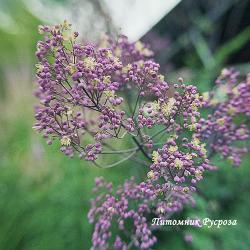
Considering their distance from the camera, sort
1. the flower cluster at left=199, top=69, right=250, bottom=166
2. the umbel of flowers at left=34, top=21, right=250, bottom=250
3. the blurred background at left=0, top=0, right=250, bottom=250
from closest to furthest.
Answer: the umbel of flowers at left=34, top=21, right=250, bottom=250 → the flower cluster at left=199, top=69, right=250, bottom=166 → the blurred background at left=0, top=0, right=250, bottom=250

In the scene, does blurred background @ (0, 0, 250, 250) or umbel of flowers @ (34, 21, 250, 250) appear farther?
blurred background @ (0, 0, 250, 250)

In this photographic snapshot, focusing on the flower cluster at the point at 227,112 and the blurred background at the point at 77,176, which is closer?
the flower cluster at the point at 227,112

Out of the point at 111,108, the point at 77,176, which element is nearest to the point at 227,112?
the point at 111,108

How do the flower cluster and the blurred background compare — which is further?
the blurred background

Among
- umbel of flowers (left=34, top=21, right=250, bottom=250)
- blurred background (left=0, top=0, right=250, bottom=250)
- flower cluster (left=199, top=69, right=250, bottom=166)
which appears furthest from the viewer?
blurred background (left=0, top=0, right=250, bottom=250)

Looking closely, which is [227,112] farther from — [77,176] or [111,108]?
[77,176]

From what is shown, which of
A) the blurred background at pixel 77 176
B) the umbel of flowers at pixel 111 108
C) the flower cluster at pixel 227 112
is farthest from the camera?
the blurred background at pixel 77 176

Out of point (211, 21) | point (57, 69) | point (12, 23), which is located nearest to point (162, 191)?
point (57, 69)

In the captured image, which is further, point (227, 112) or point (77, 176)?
point (77, 176)

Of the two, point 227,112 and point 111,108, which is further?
point 227,112

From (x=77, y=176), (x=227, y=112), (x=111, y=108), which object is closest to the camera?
(x=111, y=108)

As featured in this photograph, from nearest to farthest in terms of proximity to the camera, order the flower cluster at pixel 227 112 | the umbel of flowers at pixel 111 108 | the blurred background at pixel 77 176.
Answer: the umbel of flowers at pixel 111 108 → the flower cluster at pixel 227 112 → the blurred background at pixel 77 176

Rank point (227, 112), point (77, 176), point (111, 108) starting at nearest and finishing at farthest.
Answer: point (111, 108)
point (227, 112)
point (77, 176)
